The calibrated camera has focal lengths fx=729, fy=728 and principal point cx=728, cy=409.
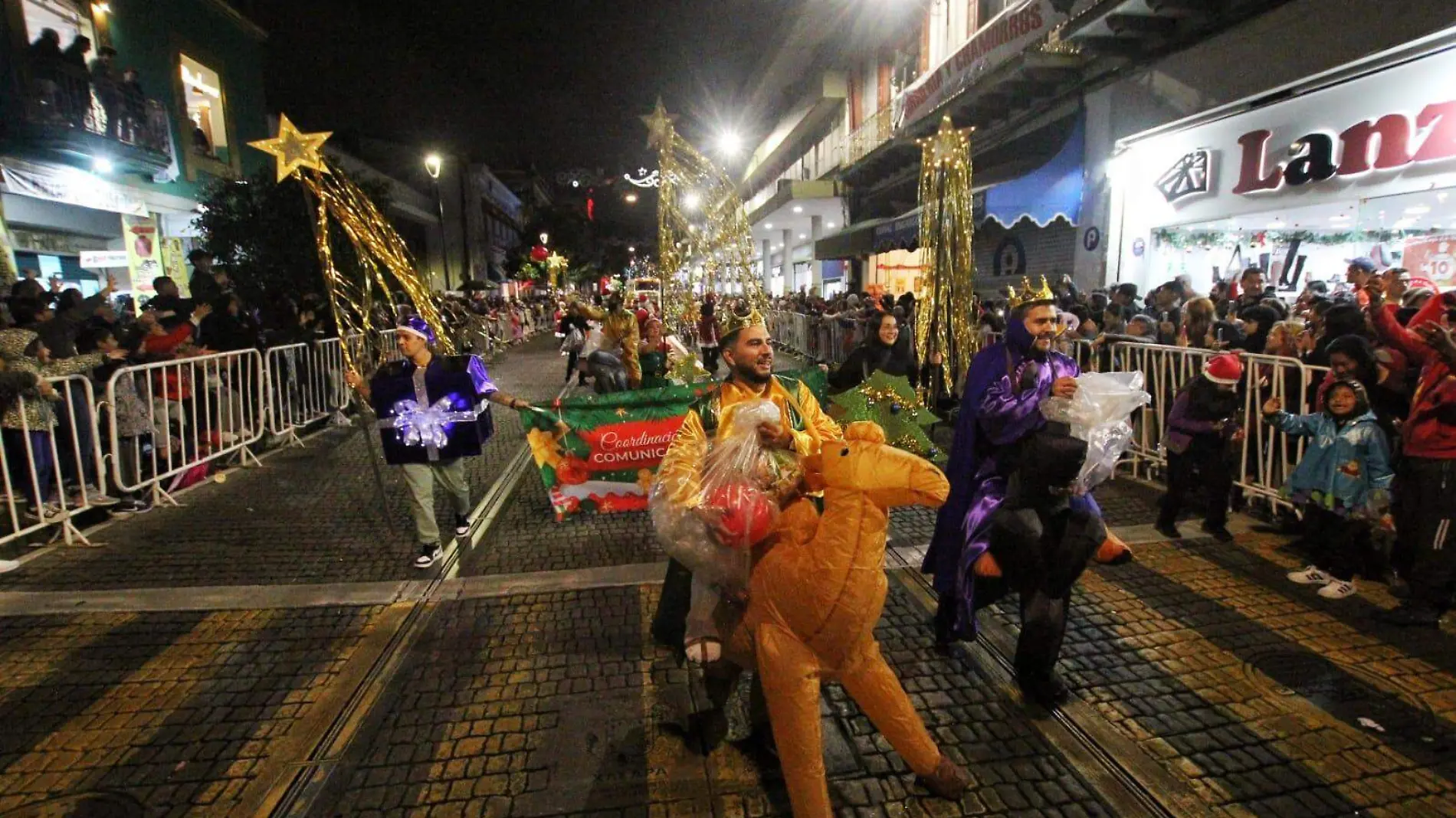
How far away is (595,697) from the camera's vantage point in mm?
3609

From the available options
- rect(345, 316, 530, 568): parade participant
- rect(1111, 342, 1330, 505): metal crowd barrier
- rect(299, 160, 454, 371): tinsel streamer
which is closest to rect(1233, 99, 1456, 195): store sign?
rect(1111, 342, 1330, 505): metal crowd barrier

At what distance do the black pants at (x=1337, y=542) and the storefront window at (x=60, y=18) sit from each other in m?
19.7

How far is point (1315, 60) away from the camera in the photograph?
8.25 metres

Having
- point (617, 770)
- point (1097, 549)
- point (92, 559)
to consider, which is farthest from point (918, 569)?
point (92, 559)

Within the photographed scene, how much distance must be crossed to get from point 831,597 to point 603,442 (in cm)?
415

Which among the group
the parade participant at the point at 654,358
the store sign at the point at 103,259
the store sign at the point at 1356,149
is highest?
Result: the store sign at the point at 1356,149

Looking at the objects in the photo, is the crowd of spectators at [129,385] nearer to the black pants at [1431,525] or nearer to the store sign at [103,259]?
the store sign at [103,259]

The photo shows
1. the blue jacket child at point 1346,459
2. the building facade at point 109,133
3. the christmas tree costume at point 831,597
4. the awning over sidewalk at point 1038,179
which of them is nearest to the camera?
the christmas tree costume at point 831,597

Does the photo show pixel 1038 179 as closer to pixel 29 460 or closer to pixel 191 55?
pixel 29 460

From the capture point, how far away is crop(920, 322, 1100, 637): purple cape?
3318 mm

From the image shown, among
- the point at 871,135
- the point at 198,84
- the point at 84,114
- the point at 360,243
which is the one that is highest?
the point at 198,84

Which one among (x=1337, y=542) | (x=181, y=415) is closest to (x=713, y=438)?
(x=1337, y=542)

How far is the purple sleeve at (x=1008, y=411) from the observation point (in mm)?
3244

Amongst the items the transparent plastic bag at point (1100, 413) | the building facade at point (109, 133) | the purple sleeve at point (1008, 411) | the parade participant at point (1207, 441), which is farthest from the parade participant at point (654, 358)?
the building facade at point (109, 133)
